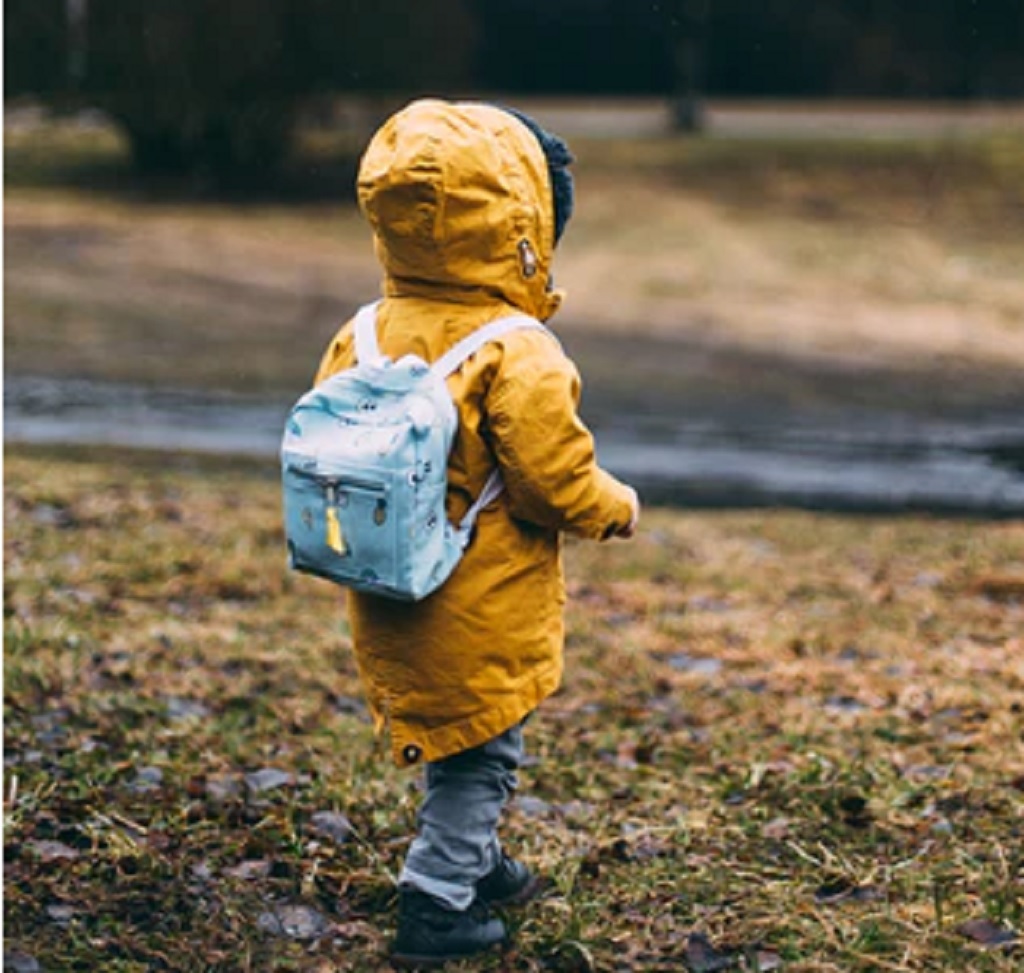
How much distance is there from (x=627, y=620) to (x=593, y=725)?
133 centimetres

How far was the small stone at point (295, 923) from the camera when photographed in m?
3.63

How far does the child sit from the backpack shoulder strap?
0.07 ft

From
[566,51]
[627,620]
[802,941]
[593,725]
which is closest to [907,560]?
[627,620]

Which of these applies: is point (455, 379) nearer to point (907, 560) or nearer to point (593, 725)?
point (593, 725)

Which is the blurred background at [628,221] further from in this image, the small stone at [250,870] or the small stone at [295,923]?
the small stone at [295,923]

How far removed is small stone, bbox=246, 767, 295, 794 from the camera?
441cm

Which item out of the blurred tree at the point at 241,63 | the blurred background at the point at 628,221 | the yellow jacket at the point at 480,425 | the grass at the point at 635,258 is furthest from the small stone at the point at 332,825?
the blurred tree at the point at 241,63

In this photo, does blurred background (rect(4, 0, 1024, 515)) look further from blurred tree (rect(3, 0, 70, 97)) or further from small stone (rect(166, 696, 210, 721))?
small stone (rect(166, 696, 210, 721))

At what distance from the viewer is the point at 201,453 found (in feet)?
33.2

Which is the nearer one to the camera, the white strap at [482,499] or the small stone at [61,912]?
the white strap at [482,499]

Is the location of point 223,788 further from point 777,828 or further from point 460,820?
point 777,828

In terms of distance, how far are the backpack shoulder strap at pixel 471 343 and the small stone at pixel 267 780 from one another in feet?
5.37

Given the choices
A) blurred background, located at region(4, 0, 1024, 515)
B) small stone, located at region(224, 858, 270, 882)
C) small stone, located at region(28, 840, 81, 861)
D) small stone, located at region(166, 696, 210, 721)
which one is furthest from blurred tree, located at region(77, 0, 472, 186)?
small stone, located at region(224, 858, 270, 882)

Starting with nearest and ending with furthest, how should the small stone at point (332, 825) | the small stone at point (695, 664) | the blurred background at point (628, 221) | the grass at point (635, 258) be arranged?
the small stone at point (332, 825), the small stone at point (695, 664), the blurred background at point (628, 221), the grass at point (635, 258)
